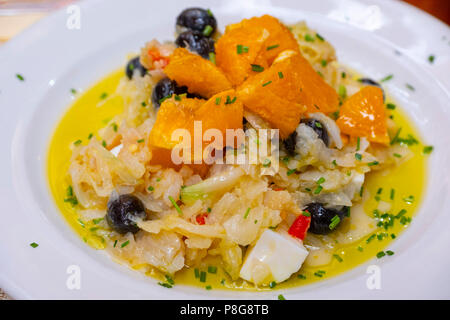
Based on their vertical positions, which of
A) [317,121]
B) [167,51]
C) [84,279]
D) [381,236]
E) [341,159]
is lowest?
[381,236]

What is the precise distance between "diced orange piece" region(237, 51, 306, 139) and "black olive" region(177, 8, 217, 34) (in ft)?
4.48

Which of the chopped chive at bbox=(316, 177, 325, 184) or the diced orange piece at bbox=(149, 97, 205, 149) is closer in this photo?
the diced orange piece at bbox=(149, 97, 205, 149)

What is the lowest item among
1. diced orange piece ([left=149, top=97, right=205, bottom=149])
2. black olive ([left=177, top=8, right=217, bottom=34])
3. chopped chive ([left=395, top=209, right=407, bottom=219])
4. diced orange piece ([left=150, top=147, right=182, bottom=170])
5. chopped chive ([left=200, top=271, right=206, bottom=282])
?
chopped chive ([left=200, top=271, right=206, bottom=282])

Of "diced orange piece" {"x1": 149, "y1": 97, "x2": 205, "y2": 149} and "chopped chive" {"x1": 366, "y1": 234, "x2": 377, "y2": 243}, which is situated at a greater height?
"diced orange piece" {"x1": 149, "y1": 97, "x2": 205, "y2": 149}

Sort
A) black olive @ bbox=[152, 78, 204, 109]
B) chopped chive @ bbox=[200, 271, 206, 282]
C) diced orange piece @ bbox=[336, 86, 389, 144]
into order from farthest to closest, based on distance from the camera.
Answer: diced orange piece @ bbox=[336, 86, 389, 144], black olive @ bbox=[152, 78, 204, 109], chopped chive @ bbox=[200, 271, 206, 282]

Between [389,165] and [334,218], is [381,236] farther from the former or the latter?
[389,165]

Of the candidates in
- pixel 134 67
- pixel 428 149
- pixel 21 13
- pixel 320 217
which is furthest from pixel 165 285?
pixel 21 13

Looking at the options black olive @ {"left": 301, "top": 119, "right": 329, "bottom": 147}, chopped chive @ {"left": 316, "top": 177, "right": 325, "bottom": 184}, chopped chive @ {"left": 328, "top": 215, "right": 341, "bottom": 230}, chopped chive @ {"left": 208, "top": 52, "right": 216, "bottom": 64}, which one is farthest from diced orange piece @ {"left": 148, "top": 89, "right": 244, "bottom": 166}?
chopped chive @ {"left": 328, "top": 215, "right": 341, "bottom": 230}

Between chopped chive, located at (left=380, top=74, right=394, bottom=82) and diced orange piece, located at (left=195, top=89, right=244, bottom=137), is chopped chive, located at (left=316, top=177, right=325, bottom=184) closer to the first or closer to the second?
diced orange piece, located at (left=195, top=89, right=244, bottom=137)

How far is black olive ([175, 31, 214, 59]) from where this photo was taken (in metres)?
4.92

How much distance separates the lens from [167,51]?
5.07m

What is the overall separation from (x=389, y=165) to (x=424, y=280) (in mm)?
1795
